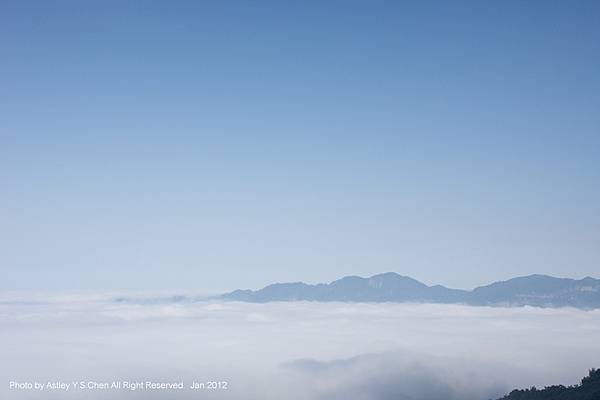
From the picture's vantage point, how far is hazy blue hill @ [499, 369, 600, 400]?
102 m

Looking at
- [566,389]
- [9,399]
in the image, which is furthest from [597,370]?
[9,399]

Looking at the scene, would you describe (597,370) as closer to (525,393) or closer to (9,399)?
(525,393)

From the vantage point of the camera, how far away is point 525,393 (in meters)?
120

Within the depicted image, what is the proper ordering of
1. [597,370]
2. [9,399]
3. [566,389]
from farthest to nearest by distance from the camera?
[9,399] → [597,370] → [566,389]

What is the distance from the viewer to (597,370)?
11850cm

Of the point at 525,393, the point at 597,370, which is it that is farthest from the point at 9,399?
the point at 597,370

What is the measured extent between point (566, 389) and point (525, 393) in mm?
11596

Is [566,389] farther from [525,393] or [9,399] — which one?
[9,399]

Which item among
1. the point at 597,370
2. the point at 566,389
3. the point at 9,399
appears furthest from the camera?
the point at 9,399

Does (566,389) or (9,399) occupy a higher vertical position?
(566,389)

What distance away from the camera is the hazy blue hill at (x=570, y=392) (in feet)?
335

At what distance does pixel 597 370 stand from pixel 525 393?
598 inches

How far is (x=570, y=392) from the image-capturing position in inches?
4195

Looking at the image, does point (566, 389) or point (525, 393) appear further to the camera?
point (525, 393)
